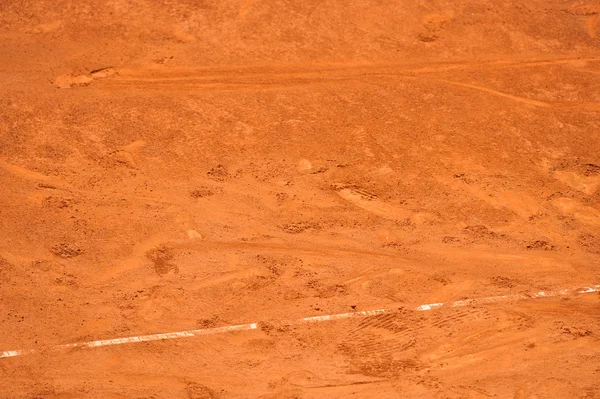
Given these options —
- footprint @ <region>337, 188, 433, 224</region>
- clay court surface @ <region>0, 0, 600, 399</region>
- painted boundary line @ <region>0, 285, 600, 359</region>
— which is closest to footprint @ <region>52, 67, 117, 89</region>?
clay court surface @ <region>0, 0, 600, 399</region>

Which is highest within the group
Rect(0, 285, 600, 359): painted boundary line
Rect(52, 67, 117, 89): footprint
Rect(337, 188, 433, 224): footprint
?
Rect(52, 67, 117, 89): footprint

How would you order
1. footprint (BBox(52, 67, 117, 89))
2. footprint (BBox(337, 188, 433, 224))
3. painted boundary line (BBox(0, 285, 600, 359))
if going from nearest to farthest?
painted boundary line (BBox(0, 285, 600, 359)), footprint (BBox(337, 188, 433, 224)), footprint (BBox(52, 67, 117, 89))

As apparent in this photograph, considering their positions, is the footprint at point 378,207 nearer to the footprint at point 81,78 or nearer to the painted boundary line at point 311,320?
the painted boundary line at point 311,320

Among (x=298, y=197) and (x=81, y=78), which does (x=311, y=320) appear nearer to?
(x=298, y=197)

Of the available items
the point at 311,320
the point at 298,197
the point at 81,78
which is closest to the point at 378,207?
the point at 298,197

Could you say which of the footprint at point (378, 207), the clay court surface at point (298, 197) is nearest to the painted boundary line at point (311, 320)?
the clay court surface at point (298, 197)

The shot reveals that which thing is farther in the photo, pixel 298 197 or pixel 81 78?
pixel 81 78

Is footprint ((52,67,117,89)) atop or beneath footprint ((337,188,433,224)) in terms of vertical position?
atop

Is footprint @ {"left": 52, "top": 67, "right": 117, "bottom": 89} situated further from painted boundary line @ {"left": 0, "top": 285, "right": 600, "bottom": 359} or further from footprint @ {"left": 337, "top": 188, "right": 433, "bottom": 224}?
painted boundary line @ {"left": 0, "top": 285, "right": 600, "bottom": 359}

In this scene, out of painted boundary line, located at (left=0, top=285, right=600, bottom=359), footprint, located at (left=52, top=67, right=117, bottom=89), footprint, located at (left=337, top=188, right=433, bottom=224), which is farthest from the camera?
footprint, located at (left=52, top=67, right=117, bottom=89)
